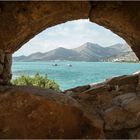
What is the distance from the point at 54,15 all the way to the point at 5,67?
128cm

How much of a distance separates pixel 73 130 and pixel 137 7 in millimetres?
1907

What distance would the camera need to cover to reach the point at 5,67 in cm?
584

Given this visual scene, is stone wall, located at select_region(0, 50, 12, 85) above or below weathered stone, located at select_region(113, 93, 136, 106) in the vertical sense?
above

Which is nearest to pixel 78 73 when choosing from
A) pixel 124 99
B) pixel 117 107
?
pixel 124 99

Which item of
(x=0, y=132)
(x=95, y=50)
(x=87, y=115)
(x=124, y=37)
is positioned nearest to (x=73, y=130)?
(x=87, y=115)

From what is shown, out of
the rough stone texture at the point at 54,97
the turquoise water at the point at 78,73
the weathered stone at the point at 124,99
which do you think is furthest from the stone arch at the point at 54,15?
the turquoise water at the point at 78,73

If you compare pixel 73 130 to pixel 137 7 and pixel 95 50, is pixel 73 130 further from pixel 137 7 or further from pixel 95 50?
pixel 95 50

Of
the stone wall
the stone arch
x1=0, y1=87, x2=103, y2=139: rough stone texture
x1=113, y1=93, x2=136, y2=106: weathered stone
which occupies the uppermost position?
the stone arch

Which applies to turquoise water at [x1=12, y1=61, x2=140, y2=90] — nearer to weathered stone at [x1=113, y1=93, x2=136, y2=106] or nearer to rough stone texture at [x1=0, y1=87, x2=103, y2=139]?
weathered stone at [x1=113, y1=93, x2=136, y2=106]

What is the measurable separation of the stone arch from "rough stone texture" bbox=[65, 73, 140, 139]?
1.10m

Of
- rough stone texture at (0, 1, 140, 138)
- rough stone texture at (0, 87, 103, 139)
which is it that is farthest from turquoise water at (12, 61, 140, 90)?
rough stone texture at (0, 87, 103, 139)

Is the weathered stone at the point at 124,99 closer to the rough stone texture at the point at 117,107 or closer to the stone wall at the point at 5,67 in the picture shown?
the rough stone texture at the point at 117,107

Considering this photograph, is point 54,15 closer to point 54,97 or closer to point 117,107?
point 54,97

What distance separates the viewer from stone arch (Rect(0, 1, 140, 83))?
16.2ft
